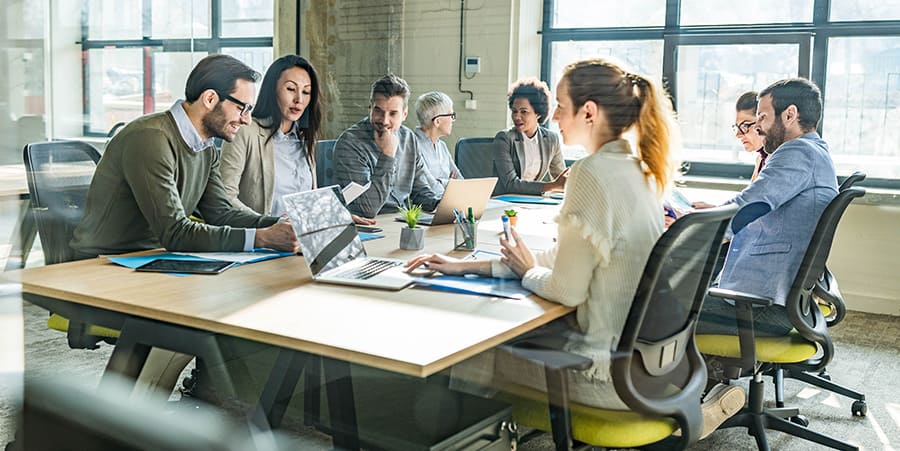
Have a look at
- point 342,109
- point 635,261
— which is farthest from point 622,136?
point 342,109

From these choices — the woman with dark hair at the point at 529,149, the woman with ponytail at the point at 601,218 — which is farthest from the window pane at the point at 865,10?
the woman with dark hair at the point at 529,149

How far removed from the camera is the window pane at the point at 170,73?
1.78 meters

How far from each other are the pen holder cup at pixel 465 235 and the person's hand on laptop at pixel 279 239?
0.40 m

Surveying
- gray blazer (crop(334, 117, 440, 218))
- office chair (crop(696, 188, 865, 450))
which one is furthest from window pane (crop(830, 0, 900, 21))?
gray blazer (crop(334, 117, 440, 218))

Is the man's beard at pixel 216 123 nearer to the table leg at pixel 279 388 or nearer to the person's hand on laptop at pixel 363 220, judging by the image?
the person's hand on laptop at pixel 363 220

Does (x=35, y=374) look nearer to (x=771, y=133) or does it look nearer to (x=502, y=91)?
(x=502, y=91)

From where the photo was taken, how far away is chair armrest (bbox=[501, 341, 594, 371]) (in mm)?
1823

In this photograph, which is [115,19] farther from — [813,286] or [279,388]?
[813,286]

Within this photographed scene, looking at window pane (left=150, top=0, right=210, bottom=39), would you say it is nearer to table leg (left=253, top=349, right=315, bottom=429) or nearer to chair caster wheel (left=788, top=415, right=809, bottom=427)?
table leg (left=253, top=349, right=315, bottom=429)

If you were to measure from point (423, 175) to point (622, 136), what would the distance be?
3.04ft

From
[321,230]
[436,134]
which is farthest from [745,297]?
[321,230]

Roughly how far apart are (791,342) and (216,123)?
5.43ft

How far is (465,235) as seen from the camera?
7.93ft

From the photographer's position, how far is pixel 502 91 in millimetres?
2121
